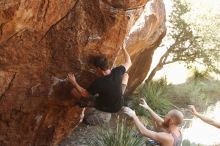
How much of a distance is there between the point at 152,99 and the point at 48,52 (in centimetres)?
735

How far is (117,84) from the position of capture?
7.34 metres

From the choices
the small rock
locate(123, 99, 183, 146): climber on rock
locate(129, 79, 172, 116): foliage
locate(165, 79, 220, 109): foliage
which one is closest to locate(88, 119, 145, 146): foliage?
the small rock

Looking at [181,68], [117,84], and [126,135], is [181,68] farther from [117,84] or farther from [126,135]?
[117,84]

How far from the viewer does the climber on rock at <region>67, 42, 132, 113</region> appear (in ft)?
24.1

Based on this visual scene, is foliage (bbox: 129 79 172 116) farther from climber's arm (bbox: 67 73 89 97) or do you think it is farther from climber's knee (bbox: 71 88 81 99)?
climber's arm (bbox: 67 73 89 97)

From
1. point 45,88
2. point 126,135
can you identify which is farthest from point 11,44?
point 126,135

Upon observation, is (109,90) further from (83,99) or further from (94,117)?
(94,117)

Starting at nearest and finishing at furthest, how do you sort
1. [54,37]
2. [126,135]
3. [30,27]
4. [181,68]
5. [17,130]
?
[30,27], [54,37], [17,130], [126,135], [181,68]

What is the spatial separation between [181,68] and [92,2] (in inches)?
486

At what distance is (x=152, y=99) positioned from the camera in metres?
14.5

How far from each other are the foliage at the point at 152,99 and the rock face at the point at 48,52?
17.5 feet

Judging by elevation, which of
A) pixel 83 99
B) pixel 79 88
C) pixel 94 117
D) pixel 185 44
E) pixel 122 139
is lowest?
pixel 122 139

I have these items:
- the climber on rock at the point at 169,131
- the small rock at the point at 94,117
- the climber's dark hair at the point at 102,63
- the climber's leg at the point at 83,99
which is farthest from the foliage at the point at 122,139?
the climber on rock at the point at 169,131

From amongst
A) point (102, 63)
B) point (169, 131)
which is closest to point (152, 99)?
point (102, 63)
